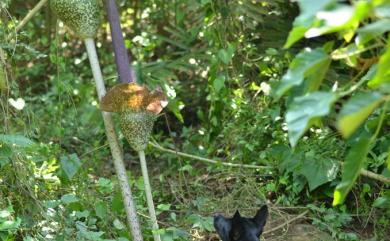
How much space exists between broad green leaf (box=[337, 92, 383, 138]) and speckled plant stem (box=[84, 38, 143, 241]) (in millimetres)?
1454

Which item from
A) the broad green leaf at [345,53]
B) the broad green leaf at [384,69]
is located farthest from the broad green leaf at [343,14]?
the broad green leaf at [345,53]

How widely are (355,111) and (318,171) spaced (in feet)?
7.39

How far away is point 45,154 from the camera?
3.47 meters

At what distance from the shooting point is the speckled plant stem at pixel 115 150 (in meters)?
2.70

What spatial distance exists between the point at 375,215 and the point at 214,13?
4.55 feet

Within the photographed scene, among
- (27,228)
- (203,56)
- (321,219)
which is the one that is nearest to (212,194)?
(321,219)

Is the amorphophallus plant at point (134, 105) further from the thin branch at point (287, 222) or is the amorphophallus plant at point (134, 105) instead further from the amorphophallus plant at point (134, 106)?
the thin branch at point (287, 222)

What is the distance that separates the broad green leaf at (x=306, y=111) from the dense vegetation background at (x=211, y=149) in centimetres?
24

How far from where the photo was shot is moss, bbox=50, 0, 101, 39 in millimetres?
2621

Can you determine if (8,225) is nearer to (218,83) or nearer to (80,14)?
(80,14)

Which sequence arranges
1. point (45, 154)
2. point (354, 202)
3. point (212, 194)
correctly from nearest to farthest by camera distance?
1. point (45, 154)
2. point (354, 202)
3. point (212, 194)

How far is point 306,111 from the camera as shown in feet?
4.51

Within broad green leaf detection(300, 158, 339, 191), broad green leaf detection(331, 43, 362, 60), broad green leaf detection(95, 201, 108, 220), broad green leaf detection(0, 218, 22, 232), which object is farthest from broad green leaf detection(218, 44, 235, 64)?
broad green leaf detection(331, 43, 362, 60)

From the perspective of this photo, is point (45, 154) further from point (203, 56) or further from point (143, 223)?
point (203, 56)
